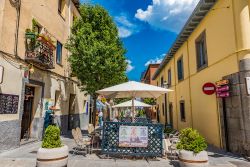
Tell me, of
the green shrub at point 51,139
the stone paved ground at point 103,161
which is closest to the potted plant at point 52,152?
the green shrub at point 51,139

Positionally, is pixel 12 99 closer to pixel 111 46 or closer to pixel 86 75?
pixel 86 75

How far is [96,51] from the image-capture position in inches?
489

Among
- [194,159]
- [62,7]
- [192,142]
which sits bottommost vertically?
[194,159]

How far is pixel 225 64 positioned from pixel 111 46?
6.76 m

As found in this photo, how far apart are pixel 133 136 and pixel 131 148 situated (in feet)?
1.61

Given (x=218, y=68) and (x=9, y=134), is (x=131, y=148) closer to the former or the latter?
(x=9, y=134)

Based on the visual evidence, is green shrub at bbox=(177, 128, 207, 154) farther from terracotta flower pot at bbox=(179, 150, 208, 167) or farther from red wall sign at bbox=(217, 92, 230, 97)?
red wall sign at bbox=(217, 92, 230, 97)

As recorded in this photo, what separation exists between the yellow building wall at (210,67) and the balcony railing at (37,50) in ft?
28.7

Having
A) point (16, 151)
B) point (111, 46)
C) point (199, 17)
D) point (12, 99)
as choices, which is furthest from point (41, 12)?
point (199, 17)

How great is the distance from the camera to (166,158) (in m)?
7.72

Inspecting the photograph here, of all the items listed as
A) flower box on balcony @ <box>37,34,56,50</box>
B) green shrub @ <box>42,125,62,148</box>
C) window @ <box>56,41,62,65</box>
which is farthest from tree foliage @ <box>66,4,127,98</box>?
green shrub @ <box>42,125,62,148</box>

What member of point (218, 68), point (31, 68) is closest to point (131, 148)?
point (218, 68)

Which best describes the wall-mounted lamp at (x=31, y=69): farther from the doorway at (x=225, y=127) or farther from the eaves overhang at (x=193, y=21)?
the doorway at (x=225, y=127)

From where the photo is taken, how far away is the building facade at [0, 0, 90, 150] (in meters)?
8.34
